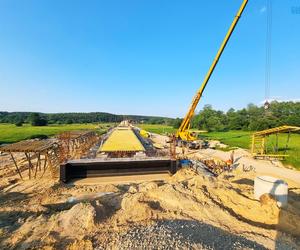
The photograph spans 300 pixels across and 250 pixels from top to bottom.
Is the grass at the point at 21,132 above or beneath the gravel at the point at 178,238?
beneath

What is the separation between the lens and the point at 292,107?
215 feet

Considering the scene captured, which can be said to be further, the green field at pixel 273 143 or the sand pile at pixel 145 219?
the green field at pixel 273 143

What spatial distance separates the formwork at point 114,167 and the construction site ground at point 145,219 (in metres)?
0.97

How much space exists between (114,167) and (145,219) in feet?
18.0

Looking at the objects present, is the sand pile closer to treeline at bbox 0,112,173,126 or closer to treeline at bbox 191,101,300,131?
treeline at bbox 191,101,300,131

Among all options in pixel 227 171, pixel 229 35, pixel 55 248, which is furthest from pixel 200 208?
pixel 229 35

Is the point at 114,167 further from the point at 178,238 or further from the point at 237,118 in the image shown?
the point at 237,118

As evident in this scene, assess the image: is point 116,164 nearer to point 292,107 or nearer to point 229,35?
point 229,35

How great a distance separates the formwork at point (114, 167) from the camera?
10406 mm

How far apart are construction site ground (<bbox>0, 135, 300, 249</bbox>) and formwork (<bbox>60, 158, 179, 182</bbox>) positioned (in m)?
0.97

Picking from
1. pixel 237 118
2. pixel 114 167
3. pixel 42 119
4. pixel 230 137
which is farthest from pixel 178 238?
pixel 42 119

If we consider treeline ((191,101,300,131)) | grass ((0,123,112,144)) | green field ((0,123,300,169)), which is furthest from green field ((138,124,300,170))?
grass ((0,123,112,144))

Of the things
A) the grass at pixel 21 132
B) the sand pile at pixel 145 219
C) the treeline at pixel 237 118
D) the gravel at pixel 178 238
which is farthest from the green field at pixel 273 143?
the grass at pixel 21 132

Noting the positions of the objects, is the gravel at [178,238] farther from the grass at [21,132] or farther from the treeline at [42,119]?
the treeline at [42,119]
